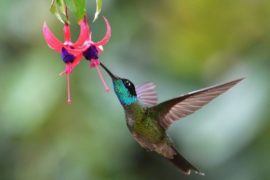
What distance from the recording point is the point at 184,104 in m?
2.08

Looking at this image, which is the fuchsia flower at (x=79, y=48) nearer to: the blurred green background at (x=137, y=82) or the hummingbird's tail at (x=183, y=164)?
the hummingbird's tail at (x=183, y=164)

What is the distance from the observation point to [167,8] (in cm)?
403

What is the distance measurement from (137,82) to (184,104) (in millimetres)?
1463

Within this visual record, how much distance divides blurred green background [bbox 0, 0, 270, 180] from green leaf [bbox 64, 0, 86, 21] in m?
1.68

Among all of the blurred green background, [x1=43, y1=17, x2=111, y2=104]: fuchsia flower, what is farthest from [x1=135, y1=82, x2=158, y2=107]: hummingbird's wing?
the blurred green background

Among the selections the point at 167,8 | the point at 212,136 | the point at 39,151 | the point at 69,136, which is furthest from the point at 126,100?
the point at 167,8

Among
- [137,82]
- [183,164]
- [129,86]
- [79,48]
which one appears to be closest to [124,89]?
[129,86]

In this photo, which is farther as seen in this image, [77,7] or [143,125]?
[143,125]

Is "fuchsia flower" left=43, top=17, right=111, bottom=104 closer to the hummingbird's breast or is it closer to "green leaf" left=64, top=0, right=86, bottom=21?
"green leaf" left=64, top=0, right=86, bottom=21

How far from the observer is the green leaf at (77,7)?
1.72 m

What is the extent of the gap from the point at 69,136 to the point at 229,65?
0.93 metres

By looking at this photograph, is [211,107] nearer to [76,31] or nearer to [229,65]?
[229,65]

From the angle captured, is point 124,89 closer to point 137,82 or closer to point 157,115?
point 157,115

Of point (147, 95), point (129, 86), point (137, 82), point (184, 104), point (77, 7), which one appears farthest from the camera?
point (137, 82)
